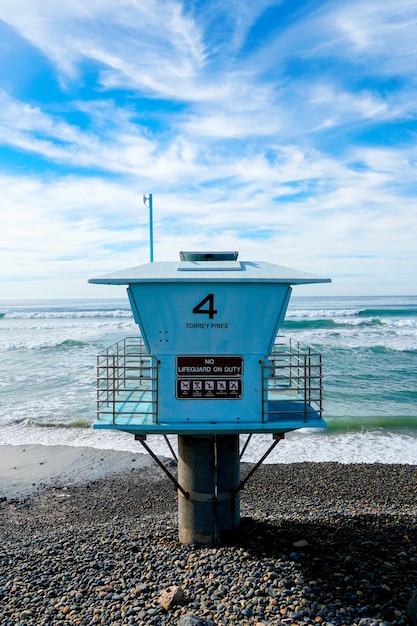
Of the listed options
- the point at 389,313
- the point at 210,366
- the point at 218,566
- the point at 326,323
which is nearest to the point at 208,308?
the point at 210,366

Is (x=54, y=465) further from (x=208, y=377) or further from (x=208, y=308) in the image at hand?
(x=208, y=308)

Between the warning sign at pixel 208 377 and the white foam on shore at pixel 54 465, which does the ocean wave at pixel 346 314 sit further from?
the warning sign at pixel 208 377

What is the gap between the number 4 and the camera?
27.2 feet

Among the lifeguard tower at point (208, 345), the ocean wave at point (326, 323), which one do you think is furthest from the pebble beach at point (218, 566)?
the ocean wave at point (326, 323)

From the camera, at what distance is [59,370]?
31.9 meters

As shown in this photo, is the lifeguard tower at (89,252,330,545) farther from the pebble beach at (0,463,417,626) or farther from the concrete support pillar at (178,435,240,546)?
the pebble beach at (0,463,417,626)

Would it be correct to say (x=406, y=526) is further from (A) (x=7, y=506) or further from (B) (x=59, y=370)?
(B) (x=59, y=370)

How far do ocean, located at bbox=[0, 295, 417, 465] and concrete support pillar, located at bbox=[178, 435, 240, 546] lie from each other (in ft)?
25.4

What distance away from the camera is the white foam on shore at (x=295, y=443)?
17000mm

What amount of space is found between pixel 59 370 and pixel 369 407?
19.5m

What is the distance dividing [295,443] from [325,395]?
22.1ft

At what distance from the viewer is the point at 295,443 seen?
61.3 feet

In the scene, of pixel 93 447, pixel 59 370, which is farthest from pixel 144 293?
pixel 59 370

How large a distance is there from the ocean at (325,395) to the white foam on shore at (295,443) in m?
0.04
